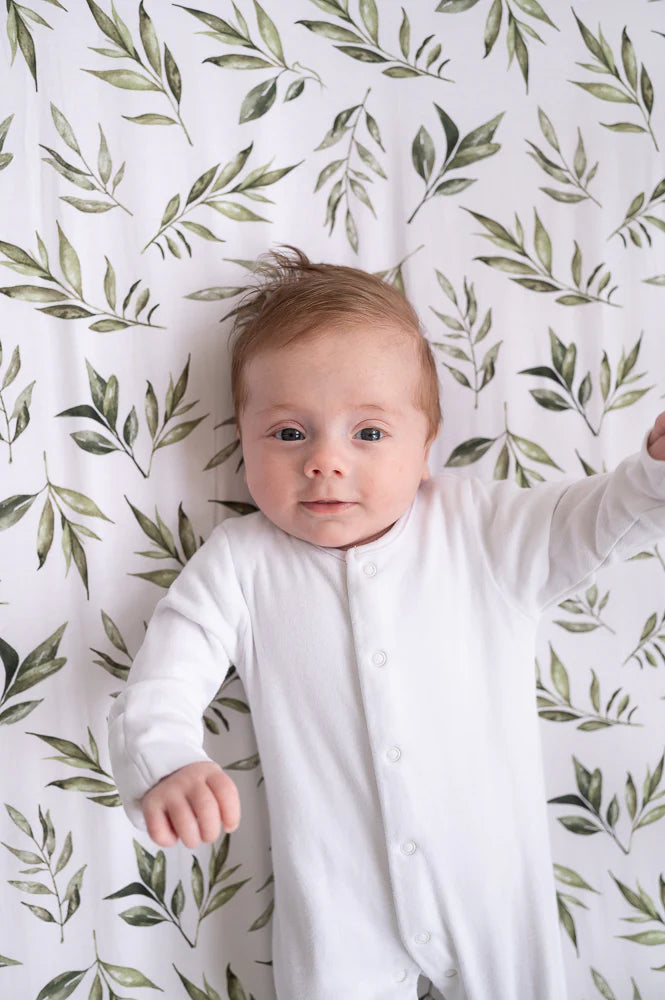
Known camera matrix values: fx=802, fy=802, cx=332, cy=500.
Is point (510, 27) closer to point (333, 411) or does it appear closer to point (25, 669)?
point (333, 411)

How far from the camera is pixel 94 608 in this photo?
118 centimetres

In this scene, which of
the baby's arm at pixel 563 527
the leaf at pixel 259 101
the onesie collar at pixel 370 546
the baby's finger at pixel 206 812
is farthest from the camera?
the leaf at pixel 259 101

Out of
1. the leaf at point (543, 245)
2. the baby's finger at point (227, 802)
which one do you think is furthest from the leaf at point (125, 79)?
the baby's finger at point (227, 802)

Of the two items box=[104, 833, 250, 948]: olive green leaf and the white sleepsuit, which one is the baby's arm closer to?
the white sleepsuit

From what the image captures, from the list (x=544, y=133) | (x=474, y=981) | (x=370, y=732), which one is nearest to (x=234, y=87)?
(x=544, y=133)

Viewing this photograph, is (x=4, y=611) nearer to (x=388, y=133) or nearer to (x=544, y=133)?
(x=388, y=133)

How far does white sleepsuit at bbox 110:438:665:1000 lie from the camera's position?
3.44 ft

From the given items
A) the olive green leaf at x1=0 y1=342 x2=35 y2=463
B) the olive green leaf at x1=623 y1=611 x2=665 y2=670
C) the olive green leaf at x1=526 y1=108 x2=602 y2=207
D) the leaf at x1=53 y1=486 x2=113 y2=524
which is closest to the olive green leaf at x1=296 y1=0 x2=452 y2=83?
the olive green leaf at x1=526 y1=108 x2=602 y2=207

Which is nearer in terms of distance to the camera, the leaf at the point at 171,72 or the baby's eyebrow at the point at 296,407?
the baby's eyebrow at the point at 296,407

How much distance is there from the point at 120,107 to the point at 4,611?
0.75 m

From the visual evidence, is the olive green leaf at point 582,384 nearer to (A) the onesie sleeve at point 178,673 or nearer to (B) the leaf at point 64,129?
(A) the onesie sleeve at point 178,673

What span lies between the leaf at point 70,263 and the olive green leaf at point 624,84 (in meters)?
0.79

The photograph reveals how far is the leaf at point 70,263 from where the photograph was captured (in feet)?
3.77

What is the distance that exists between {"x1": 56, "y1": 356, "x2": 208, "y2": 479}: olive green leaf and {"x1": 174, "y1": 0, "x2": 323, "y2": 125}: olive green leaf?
386mm
